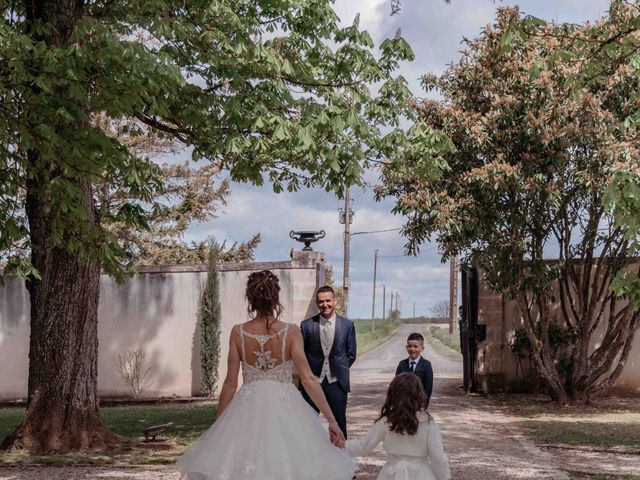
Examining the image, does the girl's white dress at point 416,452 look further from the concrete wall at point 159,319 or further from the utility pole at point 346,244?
the utility pole at point 346,244

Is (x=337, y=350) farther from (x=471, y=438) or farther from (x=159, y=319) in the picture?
(x=159, y=319)

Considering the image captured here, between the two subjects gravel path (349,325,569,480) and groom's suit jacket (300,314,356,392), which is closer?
groom's suit jacket (300,314,356,392)

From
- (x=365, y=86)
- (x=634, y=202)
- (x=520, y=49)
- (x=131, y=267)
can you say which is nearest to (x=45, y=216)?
(x=131, y=267)

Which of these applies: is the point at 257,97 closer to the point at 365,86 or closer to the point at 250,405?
the point at 365,86

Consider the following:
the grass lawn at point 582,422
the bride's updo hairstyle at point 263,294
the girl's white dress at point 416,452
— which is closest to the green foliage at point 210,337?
the grass lawn at point 582,422

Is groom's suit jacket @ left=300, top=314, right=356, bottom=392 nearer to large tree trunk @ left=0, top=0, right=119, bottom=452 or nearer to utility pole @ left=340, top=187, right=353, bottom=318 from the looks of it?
large tree trunk @ left=0, top=0, right=119, bottom=452

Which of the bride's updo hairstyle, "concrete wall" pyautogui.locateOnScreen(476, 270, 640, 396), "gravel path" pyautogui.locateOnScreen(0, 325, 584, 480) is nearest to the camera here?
the bride's updo hairstyle

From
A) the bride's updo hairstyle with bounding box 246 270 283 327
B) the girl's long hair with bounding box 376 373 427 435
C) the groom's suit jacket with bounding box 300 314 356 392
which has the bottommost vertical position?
the girl's long hair with bounding box 376 373 427 435

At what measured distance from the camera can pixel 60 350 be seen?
12.5 metres

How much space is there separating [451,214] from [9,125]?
9.99 meters

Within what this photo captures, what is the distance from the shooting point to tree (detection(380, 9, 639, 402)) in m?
17.2

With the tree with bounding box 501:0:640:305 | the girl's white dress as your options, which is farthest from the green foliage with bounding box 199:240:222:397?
the girl's white dress

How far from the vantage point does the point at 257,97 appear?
11.6m

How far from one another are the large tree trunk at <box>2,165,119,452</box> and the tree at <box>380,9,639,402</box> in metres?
6.88
